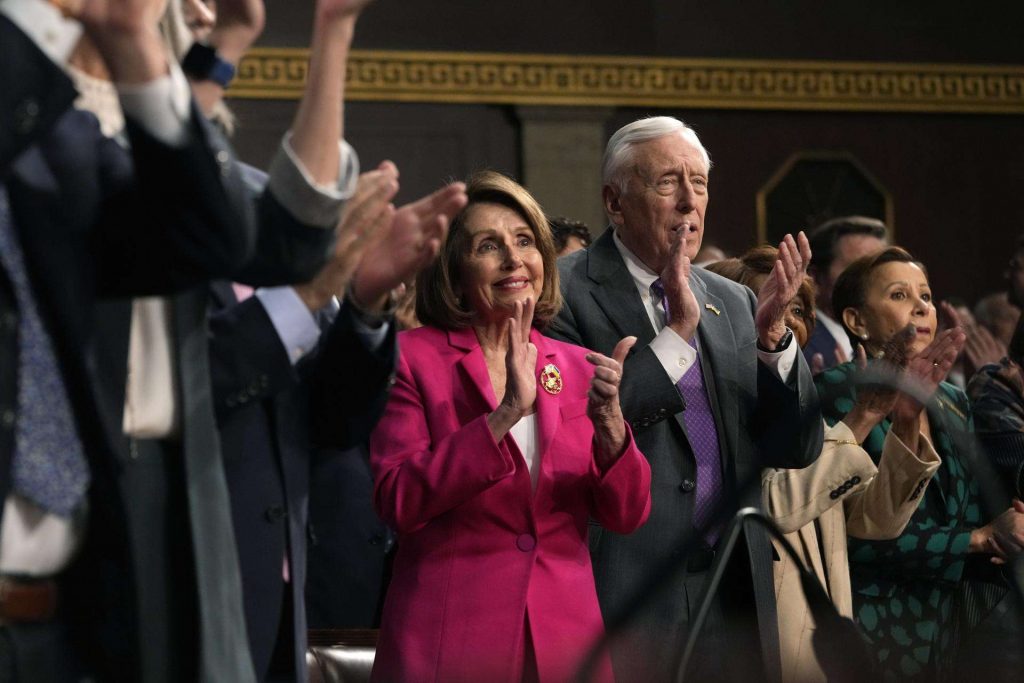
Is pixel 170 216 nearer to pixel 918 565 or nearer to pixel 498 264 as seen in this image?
pixel 498 264

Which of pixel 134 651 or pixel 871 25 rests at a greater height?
pixel 871 25

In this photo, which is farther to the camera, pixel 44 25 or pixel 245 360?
pixel 245 360

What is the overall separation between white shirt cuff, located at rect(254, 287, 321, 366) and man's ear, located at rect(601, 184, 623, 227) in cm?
159

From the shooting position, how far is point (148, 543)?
1883 mm

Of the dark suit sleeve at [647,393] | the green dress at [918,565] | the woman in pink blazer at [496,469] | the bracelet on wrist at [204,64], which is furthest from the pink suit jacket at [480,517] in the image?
the bracelet on wrist at [204,64]

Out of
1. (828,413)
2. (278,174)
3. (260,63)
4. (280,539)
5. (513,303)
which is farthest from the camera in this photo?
(260,63)

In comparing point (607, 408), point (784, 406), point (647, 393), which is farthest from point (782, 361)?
point (607, 408)

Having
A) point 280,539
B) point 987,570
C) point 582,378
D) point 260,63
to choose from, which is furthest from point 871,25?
point 280,539

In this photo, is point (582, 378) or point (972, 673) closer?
point (972, 673)

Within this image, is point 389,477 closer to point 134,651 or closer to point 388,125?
point 134,651

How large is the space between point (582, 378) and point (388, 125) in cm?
540

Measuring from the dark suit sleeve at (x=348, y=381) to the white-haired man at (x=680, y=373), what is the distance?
37.2 inches

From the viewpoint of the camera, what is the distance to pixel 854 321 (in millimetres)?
4219

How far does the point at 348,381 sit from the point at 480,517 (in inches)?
31.8
